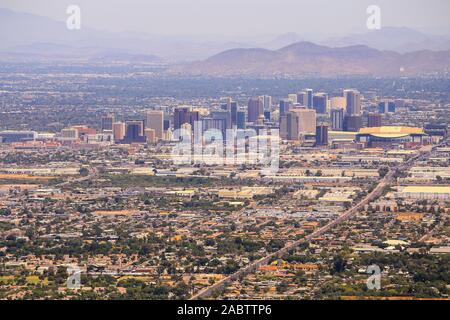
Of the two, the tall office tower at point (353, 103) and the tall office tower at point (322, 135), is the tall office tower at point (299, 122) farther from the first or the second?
the tall office tower at point (353, 103)

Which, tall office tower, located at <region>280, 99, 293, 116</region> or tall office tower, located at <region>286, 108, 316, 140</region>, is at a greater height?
tall office tower, located at <region>280, 99, 293, 116</region>

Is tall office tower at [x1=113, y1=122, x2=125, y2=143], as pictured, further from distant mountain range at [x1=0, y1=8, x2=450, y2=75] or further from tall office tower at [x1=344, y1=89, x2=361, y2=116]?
distant mountain range at [x1=0, y1=8, x2=450, y2=75]

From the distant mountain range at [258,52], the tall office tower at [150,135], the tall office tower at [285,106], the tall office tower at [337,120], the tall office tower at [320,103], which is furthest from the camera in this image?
the distant mountain range at [258,52]

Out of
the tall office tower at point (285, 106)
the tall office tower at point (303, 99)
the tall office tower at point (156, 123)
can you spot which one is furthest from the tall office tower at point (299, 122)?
the tall office tower at point (303, 99)

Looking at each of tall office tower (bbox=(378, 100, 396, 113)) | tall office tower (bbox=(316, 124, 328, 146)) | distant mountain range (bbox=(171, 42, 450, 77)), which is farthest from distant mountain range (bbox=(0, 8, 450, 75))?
tall office tower (bbox=(316, 124, 328, 146))
